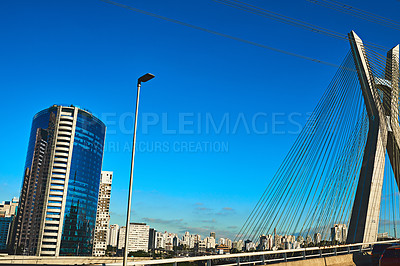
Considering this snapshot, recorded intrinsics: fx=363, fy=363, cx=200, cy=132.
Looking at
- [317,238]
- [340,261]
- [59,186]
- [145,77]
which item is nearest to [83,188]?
[59,186]

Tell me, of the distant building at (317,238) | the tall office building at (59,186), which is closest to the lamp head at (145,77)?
the distant building at (317,238)

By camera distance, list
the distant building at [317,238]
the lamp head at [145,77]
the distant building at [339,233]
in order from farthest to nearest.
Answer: the distant building at [339,233], the distant building at [317,238], the lamp head at [145,77]

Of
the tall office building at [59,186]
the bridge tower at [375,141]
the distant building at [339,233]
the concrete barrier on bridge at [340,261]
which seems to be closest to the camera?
the concrete barrier on bridge at [340,261]

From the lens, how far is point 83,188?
503ft

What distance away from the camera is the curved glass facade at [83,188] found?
474 ft

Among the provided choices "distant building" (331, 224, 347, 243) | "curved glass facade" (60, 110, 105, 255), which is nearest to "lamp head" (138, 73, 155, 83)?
"distant building" (331, 224, 347, 243)

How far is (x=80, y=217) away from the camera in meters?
150

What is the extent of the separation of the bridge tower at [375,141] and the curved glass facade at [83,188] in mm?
137771

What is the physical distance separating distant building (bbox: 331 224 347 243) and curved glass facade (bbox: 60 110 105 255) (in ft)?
447

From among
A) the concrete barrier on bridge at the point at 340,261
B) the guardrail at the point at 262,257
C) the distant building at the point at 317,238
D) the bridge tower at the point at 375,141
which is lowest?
the concrete barrier on bridge at the point at 340,261

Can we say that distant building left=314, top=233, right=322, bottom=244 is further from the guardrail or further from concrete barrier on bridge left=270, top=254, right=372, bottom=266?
concrete barrier on bridge left=270, top=254, right=372, bottom=266

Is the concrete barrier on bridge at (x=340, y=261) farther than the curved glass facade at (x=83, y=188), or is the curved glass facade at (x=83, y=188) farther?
the curved glass facade at (x=83, y=188)

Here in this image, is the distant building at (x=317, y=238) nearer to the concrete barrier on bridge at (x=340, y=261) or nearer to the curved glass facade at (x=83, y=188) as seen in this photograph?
the concrete barrier on bridge at (x=340, y=261)

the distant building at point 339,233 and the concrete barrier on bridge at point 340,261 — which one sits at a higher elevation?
the distant building at point 339,233
